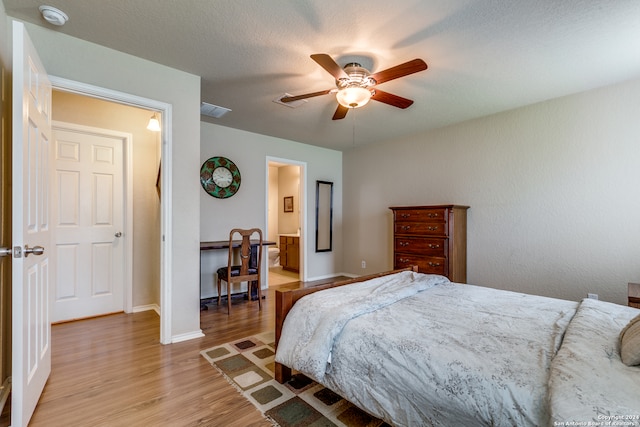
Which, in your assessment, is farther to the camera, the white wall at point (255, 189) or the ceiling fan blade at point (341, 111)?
the white wall at point (255, 189)

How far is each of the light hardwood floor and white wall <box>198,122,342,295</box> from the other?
4.57 ft

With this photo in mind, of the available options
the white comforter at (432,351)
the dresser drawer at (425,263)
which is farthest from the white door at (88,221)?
the dresser drawer at (425,263)

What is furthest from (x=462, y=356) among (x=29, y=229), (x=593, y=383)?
(x=29, y=229)

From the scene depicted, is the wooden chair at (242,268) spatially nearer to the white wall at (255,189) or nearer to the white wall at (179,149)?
the white wall at (255,189)

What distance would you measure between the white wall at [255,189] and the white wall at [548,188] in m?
1.63

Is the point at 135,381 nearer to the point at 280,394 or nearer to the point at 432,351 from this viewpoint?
the point at 280,394

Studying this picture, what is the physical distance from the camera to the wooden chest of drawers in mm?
3689

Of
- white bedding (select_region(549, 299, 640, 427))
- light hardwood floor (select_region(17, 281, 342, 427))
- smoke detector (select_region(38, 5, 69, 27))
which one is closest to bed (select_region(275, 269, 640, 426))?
white bedding (select_region(549, 299, 640, 427))

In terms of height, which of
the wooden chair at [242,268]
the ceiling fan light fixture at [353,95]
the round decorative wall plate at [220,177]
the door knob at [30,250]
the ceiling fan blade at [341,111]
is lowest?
the wooden chair at [242,268]

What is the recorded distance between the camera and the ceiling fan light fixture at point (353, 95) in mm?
2383

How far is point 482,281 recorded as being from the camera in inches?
152

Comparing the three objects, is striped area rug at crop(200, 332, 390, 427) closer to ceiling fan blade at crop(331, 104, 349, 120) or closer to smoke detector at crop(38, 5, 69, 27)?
ceiling fan blade at crop(331, 104, 349, 120)

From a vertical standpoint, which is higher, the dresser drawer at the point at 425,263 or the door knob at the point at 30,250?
the door knob at the point at 30,250

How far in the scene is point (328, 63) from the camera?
6.68ft
